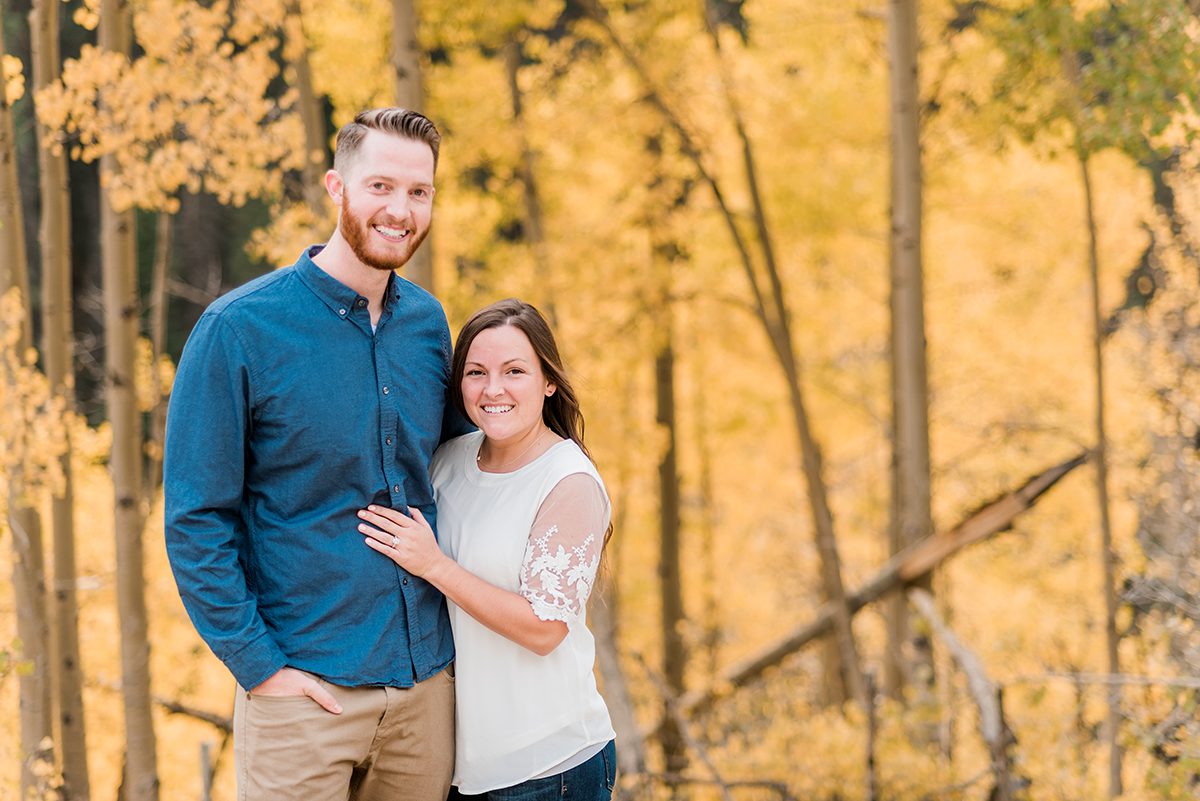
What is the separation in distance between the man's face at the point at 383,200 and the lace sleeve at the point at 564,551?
55 cm

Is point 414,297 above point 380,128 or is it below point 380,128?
below

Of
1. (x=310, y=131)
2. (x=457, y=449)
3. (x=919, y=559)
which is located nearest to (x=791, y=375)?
(x=919, y=559)

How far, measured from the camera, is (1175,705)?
17.7ft

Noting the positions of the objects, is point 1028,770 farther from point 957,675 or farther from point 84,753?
point 84,753

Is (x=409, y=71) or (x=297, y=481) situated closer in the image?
(x=297, y=481)

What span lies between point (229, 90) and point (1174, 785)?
14.8 feet

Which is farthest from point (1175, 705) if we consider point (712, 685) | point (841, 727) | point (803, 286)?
point (803, 286)

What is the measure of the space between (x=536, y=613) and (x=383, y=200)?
32.5 inches

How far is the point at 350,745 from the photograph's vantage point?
2262mm

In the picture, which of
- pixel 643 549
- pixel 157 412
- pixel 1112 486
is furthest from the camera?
pixel 643 549

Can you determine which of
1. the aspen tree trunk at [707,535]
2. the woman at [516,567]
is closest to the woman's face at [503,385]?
the woman at [516,567]

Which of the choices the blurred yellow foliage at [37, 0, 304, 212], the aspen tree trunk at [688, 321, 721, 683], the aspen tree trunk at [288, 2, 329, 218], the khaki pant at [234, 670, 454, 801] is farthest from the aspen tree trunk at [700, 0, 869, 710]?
the aspen tree trunk at [688, 321, 721, 683]

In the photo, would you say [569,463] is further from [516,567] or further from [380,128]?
[380,128]

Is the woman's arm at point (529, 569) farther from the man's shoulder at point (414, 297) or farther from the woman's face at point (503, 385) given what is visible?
the man's shoulder at point (414, 297)
